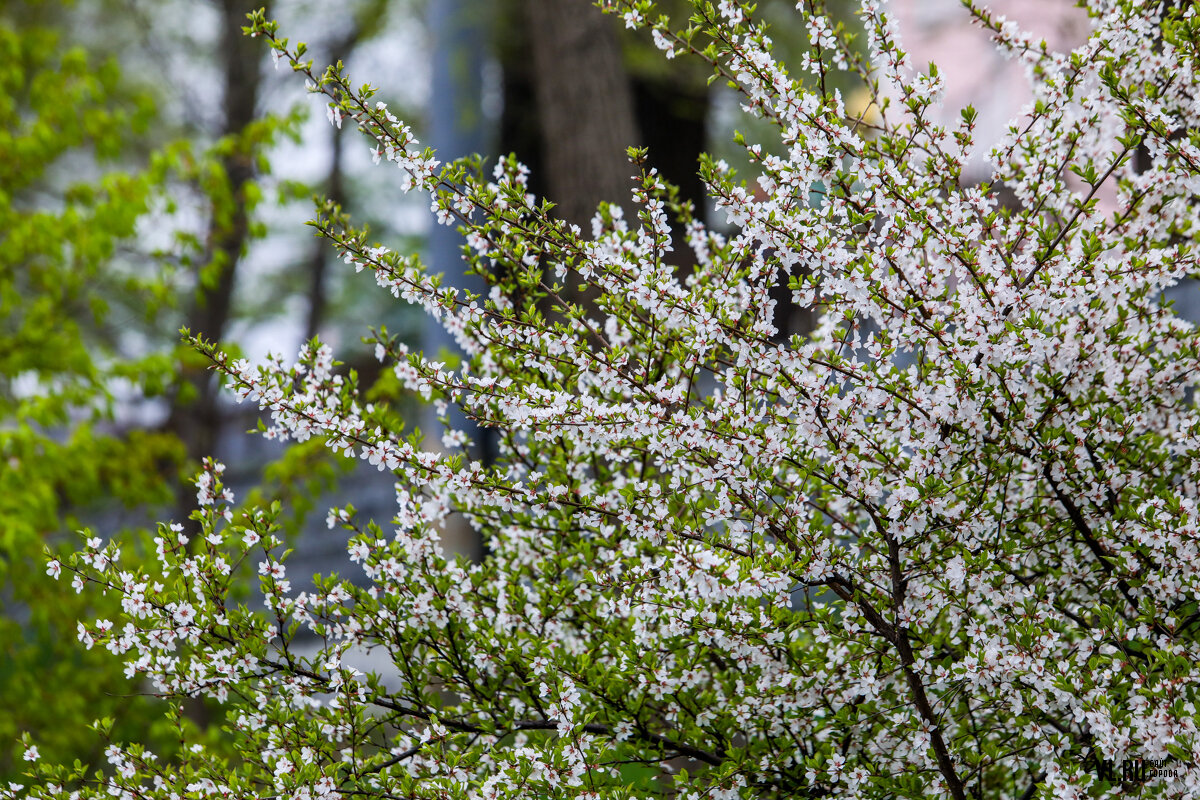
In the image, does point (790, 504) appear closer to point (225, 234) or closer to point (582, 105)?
point (225, 234)

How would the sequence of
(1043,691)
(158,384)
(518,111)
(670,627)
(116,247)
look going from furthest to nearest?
(518,111), (116,247), (158,384), (670,627), (1043,691)

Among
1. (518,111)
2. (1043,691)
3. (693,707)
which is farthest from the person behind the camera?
(518,111)

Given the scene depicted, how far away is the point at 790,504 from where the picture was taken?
2.76m

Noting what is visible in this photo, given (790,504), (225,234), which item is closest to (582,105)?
(225,234)

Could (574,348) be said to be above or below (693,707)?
above

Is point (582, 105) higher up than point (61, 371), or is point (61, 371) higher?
point (582, 105)

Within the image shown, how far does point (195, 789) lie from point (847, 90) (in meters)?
8.59

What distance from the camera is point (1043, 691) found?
2.55 meters

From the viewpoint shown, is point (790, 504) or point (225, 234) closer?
point (790, 504)

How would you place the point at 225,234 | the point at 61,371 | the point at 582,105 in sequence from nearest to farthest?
the point at 61,371 → the point at 225,234 → the point at 582,105

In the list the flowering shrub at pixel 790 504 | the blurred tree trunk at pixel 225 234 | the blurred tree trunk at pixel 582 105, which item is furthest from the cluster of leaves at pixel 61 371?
the flowering shrub at pixel 790 504

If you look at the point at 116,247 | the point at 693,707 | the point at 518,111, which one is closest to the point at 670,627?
the point at 693,707

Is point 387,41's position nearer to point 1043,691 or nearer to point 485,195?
point 485,195

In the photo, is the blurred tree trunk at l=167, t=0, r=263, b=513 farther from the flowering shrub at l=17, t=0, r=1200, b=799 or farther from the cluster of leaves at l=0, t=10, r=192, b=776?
the flowering shrub at l=17, t=0, r=1200, b=799
